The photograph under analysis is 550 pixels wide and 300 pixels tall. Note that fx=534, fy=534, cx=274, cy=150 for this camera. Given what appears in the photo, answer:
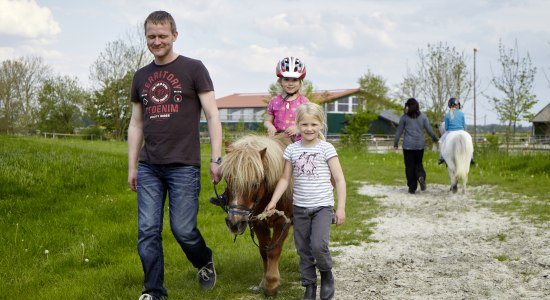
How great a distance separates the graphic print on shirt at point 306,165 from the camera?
14.3 ft

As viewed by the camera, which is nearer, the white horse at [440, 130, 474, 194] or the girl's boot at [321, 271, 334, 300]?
the girl's boot at [321, 271, 334, 300]

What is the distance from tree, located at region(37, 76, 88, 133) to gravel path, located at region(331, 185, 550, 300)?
45680mm

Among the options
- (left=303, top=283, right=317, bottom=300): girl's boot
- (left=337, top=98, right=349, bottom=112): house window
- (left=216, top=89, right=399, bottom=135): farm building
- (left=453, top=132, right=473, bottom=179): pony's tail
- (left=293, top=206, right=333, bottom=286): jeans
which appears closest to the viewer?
(left=293, top=206, right=333, bottom=286): jeans

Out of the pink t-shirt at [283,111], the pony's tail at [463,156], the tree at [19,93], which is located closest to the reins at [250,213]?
the pink t-shirt at [283,111]

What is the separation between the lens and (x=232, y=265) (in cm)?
568

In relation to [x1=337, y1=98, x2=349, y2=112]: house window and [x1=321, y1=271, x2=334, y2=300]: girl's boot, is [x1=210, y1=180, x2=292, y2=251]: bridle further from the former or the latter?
[x1=337, y1=98, x2=349, y2=112]: house window

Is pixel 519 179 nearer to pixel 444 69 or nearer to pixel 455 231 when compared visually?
pixel 455 231

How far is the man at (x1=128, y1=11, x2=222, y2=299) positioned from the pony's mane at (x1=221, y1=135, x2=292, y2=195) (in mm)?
134

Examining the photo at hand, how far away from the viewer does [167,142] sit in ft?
14.2

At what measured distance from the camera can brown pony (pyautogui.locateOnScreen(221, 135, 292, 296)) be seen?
165 inches

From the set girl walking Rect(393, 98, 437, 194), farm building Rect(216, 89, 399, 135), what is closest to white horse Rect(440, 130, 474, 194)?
girl walking Rect(393, 98, 437, 194)

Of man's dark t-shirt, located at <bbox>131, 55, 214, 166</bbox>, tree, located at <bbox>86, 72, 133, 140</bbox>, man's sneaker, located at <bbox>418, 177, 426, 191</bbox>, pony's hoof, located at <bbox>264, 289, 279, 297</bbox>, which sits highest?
tree, located at <bbox>86, 72, 133, 140</bbox>

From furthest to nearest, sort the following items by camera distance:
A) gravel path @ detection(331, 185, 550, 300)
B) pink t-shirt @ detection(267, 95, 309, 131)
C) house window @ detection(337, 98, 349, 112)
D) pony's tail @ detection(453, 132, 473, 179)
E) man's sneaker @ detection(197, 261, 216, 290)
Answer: house window @ detection(337, 98, 349, 112), pony's tail @ detection(453, 132, 473, 179), pink t-shirt @ detection(267, 95, 309, 131), man's sneaker @ detection(197, 261, 216, 290), gravel path @ detection(331, 185, 550, 300)

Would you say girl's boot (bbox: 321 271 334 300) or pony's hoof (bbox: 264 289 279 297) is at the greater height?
girl's boot (bbox: 321 271 334 300)
